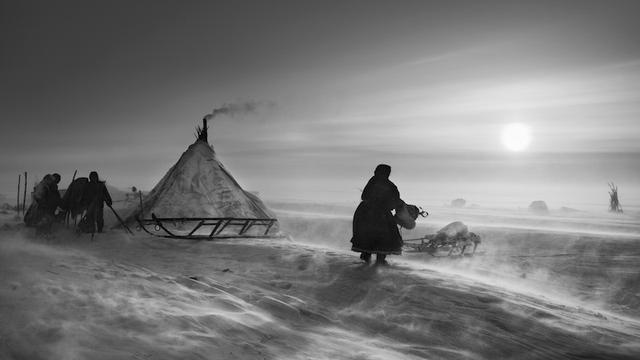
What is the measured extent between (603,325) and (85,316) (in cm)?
648

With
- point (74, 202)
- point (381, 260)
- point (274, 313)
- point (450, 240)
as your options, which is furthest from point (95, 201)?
point (450, 240)

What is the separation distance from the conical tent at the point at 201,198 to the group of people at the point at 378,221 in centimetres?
847

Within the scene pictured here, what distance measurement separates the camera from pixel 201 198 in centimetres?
1834

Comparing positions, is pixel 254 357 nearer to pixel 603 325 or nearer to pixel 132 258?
pixel 603 325

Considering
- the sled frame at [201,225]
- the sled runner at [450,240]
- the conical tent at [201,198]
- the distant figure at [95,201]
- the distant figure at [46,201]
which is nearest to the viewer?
the sled frame at [201,225]

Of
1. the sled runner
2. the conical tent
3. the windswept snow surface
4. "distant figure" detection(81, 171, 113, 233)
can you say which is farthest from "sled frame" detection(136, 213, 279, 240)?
the sled runner

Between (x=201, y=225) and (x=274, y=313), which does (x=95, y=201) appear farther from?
(x=274, y=313)

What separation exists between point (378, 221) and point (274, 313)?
3.70 meters

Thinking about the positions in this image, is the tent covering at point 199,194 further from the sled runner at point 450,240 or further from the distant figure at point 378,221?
the distant figure at point 378,221

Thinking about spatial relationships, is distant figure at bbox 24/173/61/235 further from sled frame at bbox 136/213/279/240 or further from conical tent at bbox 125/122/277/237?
sled frame at bbox 136/213/279/240

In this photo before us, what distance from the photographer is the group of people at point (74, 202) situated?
1554cm

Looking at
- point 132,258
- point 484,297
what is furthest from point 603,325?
point 132,258

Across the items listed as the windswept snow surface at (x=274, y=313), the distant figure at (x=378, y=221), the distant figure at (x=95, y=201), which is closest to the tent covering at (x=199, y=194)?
the distant figure at (x=95, y=201)

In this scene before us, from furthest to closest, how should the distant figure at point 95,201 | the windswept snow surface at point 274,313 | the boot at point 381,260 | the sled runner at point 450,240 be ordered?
1. the sled runner at point 450,240
2. the distant figure at point 95,201
3. the boot at point 381,260
4. the windswept snow surface at point 274,313
